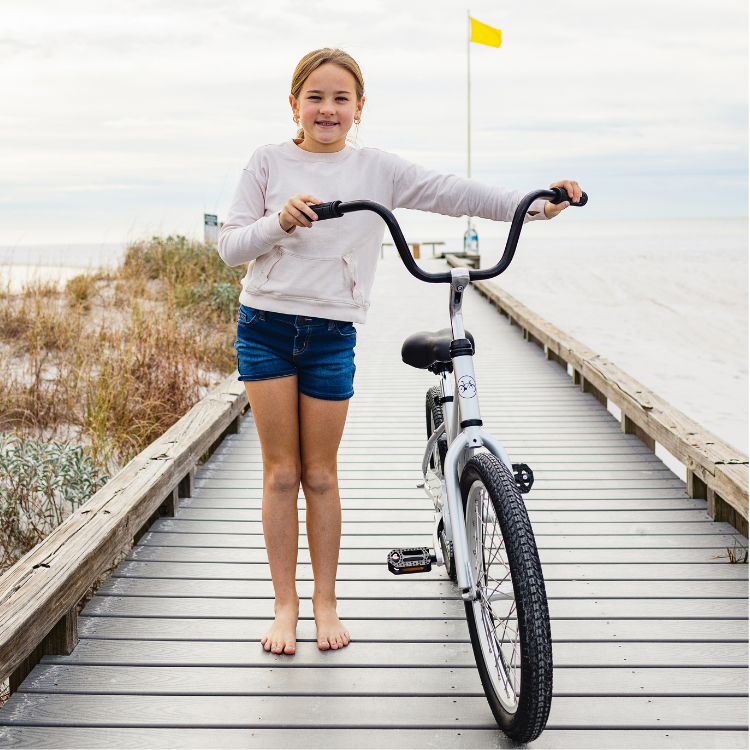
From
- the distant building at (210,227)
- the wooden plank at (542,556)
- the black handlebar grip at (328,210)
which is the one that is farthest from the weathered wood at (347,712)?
the distant building at (210,227)

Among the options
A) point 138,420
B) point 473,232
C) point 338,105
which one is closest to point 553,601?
point 338,105

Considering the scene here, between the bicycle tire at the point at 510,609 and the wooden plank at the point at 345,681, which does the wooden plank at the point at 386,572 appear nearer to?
the wooden plank at the point at 345,681

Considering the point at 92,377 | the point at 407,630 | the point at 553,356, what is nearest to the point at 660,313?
the point at 553,356

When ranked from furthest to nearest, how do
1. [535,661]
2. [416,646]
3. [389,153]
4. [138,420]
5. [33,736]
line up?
1. [138,420]
2. [416,646]
3. [389,153]
4. [33,736]
5. [535,661]

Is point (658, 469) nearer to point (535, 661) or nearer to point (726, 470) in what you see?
point (726, 470)

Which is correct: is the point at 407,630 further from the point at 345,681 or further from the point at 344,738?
the point at 344,738

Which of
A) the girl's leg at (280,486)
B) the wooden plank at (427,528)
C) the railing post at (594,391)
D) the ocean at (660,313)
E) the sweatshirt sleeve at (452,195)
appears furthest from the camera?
the ocean at (660,313)

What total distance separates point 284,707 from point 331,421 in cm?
78

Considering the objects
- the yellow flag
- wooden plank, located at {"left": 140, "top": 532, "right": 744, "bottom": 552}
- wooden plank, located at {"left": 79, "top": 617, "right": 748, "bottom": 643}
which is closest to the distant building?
wooden plank, located at {"left": 140, "top": 532, "right": 744, "bottom": 552}

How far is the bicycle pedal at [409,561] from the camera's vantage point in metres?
2.46

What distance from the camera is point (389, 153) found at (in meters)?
2.29

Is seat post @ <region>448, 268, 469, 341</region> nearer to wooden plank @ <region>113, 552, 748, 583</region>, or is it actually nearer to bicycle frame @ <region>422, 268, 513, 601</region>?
bicycle frame @ <region>422, 268, 513, 601</region>

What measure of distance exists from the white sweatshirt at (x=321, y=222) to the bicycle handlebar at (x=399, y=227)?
0.36ft

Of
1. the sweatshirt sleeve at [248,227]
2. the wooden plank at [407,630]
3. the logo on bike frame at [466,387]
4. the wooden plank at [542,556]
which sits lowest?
the wooden plank at [407,630]
